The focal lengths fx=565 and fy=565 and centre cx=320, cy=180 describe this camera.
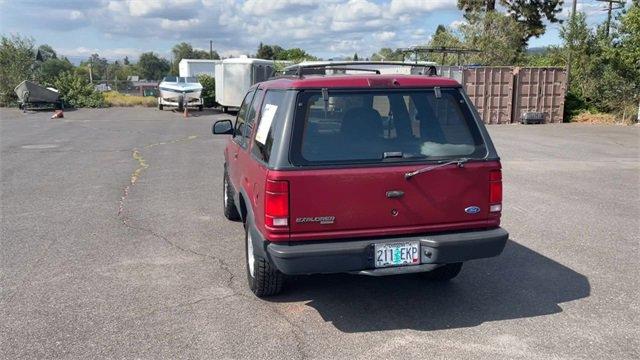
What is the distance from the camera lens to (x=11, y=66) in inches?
1240

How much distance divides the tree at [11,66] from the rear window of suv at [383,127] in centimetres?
3233

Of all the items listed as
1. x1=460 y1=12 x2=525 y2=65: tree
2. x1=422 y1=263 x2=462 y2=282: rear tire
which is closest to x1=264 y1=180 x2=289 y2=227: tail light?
x1=422 y1=263 x2=462 y2=282: rear tire

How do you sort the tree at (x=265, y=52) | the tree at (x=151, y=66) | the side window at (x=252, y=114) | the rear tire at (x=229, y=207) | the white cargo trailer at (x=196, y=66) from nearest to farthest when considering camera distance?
the side window at (x=252, y=114), the rear tire at (x=229, y=207), the white cargo trailer at (x=196, y=66), the tree at (x=265, y=52), the tree at (x=151, y=66)

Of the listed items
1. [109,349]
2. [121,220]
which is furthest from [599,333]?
[121,220]

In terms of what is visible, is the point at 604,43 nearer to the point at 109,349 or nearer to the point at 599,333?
the point at 599,333

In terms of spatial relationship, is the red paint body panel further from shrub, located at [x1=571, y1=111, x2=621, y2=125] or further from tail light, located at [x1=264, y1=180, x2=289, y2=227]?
shrub, located at [x1=571, y1=111, x2=621, y2=125]

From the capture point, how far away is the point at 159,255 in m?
5.81

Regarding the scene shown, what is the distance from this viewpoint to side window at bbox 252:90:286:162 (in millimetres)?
4141

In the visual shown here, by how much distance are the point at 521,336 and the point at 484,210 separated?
0.92m

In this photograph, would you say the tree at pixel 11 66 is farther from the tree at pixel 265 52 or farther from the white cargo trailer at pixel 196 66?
the tree at pixel 265 52

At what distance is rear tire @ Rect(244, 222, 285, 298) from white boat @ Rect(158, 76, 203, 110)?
78.5ft

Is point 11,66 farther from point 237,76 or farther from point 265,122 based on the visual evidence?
point 265,122

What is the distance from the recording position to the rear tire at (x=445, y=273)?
4910mm

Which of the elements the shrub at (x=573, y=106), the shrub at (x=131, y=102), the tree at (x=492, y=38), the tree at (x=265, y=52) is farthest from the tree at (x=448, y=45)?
the tree at (x=265, y=52)
